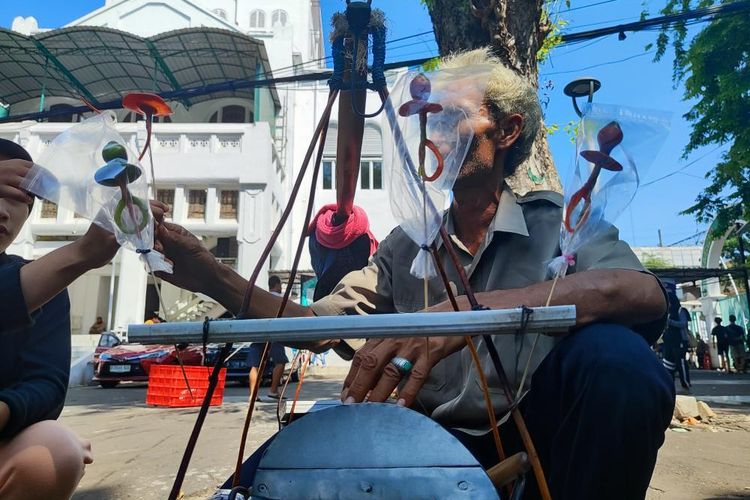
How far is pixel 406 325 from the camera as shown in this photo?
75 centimetres

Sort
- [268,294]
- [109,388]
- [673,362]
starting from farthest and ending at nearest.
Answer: [109,388], [673,362], [268,294]

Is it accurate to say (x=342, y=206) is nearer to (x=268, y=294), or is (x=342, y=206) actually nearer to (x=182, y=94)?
(x=268, y=294)

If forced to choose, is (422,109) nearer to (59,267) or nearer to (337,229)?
(59,267)

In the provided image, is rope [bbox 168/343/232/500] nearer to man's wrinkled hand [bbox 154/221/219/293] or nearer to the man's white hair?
man's wrinkled hand [bbox 154/221/219/293]

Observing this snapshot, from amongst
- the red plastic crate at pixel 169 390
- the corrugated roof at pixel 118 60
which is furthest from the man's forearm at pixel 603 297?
the corrugated roof at pixel 118 60

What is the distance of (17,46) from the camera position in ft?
43.1

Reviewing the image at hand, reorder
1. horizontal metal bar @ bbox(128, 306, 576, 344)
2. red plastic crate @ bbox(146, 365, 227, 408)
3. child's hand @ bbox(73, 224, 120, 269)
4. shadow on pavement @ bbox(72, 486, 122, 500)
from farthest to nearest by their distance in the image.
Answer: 1. red plastic crate @ bbox(146, 365, 227, 408)
2. shadow on pavement @ bbox(72, 486, 122, 500)
3. child's hand @ bbox(73, 224, 120, 269)
4. horizontal metal bar @ bbox(128, 306, 576, 344)

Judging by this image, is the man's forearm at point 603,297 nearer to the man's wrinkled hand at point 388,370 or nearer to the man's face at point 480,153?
the man's wrinkled hand at point 388,370

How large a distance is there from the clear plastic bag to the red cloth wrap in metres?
1.46

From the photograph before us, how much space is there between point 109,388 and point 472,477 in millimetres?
10918

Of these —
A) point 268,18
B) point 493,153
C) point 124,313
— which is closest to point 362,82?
point 493,153

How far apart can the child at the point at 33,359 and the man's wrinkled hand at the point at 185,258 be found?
116 millimetres

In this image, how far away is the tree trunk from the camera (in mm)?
3633

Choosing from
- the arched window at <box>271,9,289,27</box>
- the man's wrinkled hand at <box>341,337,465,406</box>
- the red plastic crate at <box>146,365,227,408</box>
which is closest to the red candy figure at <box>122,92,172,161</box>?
the man's wrinkled hand at <box>341,337,465,406</box>
